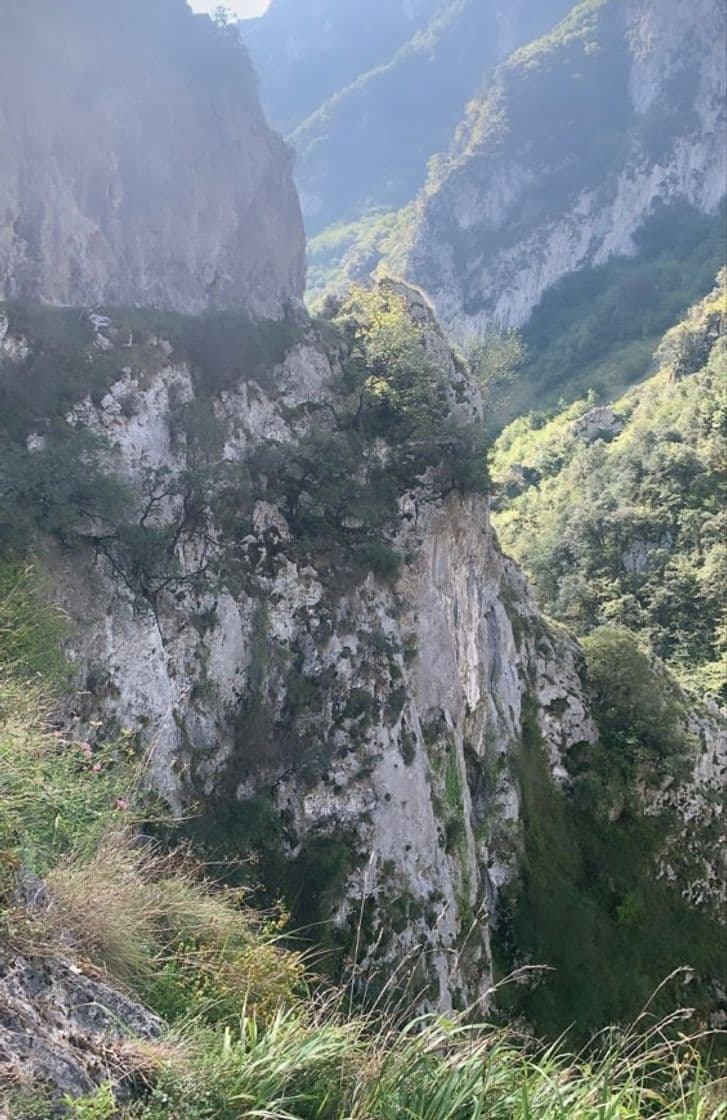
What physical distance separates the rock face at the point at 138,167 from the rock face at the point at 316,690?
5.93m

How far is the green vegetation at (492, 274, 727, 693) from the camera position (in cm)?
4803

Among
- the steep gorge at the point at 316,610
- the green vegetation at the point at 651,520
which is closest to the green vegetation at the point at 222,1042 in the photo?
the steep gorge at the point at 316,610

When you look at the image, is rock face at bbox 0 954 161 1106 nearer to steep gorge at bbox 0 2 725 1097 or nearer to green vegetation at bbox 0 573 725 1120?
green vegetation at bbox 0 573 725 1120

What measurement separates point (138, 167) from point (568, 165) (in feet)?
407

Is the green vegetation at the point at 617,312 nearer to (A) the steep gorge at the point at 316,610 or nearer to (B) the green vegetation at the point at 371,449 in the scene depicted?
(B) the green vegetation at the point at 371,449

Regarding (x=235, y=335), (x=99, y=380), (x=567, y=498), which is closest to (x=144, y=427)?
(x=99, y=380)

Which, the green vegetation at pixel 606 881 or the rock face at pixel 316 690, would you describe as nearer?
the rock face at pixel 316 690

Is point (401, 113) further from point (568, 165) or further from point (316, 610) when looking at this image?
point (316, 610)

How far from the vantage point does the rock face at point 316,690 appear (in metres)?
14.6

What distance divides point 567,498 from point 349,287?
44.8m

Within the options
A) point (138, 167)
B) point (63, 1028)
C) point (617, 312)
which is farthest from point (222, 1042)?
point (617, 312)

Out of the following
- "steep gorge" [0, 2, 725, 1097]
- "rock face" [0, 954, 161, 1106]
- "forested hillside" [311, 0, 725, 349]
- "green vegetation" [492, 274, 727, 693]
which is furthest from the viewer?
"forested hillside" [311, 0, 725, 349]

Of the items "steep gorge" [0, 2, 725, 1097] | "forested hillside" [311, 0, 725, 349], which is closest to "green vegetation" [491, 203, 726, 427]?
"forested hillside" [311, 0, 725, 349]

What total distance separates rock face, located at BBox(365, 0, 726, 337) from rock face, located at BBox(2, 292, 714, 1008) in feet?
323
